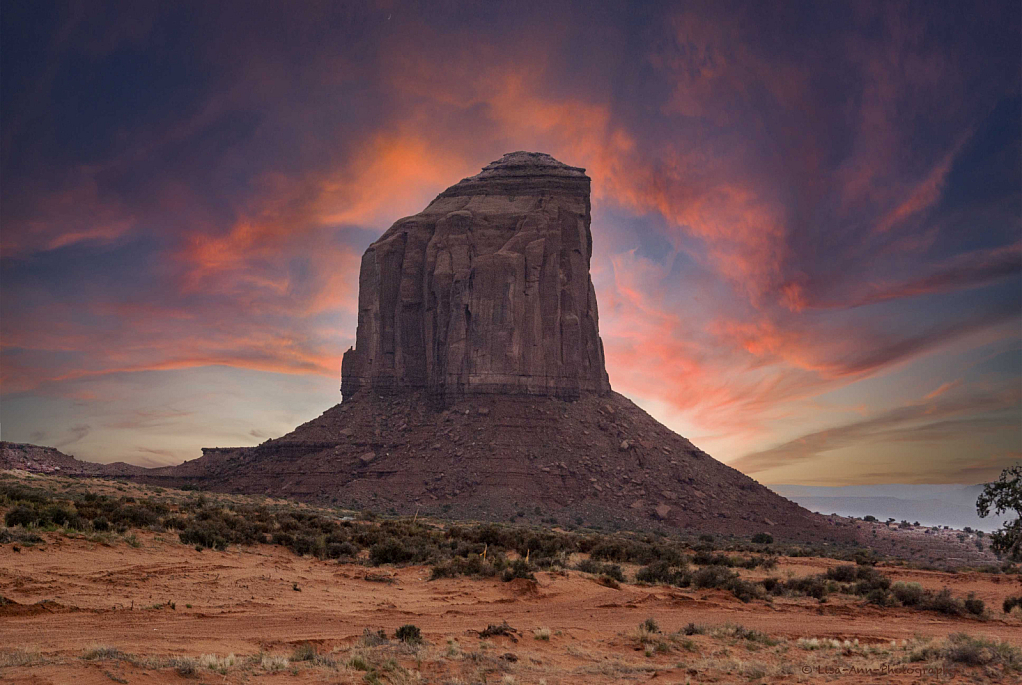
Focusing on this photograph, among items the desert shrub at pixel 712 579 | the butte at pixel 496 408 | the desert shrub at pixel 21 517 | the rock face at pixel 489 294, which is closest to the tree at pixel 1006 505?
the desert shrub at pixel 712 579

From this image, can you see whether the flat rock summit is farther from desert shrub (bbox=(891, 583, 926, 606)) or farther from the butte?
desert shrub (bbox=(891, 583, 926, 606))

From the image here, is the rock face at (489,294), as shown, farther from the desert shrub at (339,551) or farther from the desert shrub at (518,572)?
the desert shrub at (518,572)

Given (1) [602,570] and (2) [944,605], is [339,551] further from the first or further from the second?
(2) [944,605]

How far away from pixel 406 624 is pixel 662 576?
451 inches

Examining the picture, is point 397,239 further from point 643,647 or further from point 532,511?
point 643,647

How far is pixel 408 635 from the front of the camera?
45.2ft

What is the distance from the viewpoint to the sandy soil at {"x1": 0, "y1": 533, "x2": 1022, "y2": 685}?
11.8 meters

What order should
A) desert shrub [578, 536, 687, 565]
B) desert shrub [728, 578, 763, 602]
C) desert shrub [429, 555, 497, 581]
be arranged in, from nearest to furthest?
desert shrub [728, 578, 763, 602] < desert shrub [429, 555, 497, 581] < desert shrub [578, 536, 687, 565]

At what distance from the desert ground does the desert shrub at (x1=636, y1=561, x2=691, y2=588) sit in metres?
0.76

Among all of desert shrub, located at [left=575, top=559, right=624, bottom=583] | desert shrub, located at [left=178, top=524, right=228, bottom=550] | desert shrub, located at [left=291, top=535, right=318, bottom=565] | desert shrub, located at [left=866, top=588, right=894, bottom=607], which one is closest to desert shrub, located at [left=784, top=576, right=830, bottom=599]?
desert shrub, located at [left=866, top=588, right=894, bottom=607]

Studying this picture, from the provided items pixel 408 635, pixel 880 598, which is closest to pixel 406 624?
pixel 408 635

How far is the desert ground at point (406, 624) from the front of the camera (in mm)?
11672

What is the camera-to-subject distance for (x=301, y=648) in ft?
41.1

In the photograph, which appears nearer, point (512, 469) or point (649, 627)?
point (649, 627)
